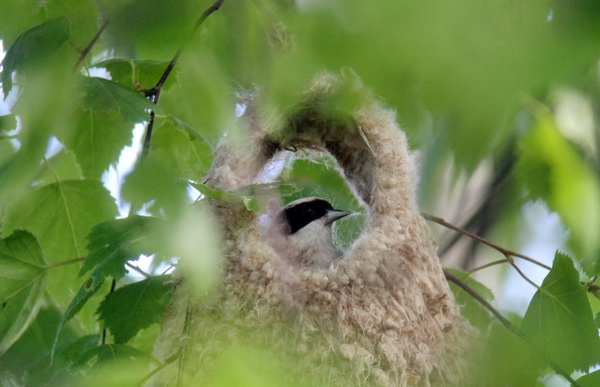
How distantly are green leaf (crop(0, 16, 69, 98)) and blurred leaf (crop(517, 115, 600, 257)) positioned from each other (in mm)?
1038

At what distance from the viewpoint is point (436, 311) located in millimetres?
1906

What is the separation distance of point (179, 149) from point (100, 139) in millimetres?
322

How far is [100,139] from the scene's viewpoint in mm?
2160

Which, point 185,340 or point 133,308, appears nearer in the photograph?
point 185,340

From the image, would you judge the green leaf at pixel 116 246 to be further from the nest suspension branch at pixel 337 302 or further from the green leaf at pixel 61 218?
the green leaf at pixel 61 218

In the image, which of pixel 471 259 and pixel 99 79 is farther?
pixel 471 259

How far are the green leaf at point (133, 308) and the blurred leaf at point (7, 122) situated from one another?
0.54 m

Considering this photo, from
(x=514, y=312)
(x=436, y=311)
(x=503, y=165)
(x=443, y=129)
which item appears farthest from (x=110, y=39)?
(x=514, y=312)

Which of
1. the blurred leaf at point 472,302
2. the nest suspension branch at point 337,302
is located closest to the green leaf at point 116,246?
the nest suspension branch at point 337,302

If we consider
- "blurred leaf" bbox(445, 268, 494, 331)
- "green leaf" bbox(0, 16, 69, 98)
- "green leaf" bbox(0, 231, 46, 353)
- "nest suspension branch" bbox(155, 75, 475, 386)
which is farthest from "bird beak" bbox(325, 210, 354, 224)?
"green leaf" bbox(0, 16, 69, 98)

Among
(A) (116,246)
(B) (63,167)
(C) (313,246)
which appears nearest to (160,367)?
(A) (116,246)

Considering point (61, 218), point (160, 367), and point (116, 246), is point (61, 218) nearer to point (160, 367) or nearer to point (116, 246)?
point (116, 246)

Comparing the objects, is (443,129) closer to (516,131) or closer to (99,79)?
(516,131)

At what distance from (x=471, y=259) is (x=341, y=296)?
1.12m
